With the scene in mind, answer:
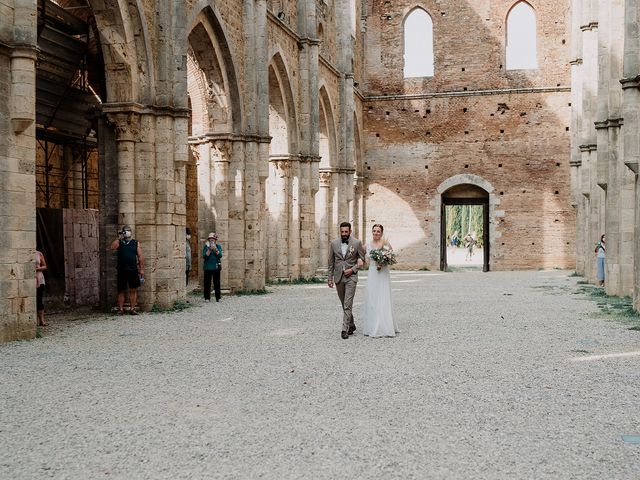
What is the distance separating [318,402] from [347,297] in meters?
4.07

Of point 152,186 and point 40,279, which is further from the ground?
point 152,186

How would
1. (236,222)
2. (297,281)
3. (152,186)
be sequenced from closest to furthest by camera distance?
(152,186), (236,222), (297,281)

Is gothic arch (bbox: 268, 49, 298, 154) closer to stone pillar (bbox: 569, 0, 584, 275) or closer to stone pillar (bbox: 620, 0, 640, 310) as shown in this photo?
stone pillar (bbox: 620, 0, 640, 310)

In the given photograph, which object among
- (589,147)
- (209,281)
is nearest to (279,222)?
(209,281)

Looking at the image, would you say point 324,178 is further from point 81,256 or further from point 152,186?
point 152,186

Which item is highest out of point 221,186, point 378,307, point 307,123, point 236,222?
point 307,123

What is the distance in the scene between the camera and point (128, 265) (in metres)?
13.0

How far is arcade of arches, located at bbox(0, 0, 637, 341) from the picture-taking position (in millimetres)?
13227

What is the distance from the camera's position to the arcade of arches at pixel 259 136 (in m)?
13.2

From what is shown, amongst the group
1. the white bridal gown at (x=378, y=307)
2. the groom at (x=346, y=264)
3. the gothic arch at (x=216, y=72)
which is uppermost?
the gothic arch at (x=216, y=72)

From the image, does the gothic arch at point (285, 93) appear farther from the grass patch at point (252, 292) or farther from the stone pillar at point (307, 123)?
the grass patch at point (252, 292)

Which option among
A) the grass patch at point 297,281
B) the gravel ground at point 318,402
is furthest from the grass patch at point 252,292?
the gravel ground at point 318,402

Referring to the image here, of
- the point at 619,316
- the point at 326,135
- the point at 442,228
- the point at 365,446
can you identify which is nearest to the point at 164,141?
the point at 619,316

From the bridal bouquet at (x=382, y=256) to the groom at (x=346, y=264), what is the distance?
17 centimetres
